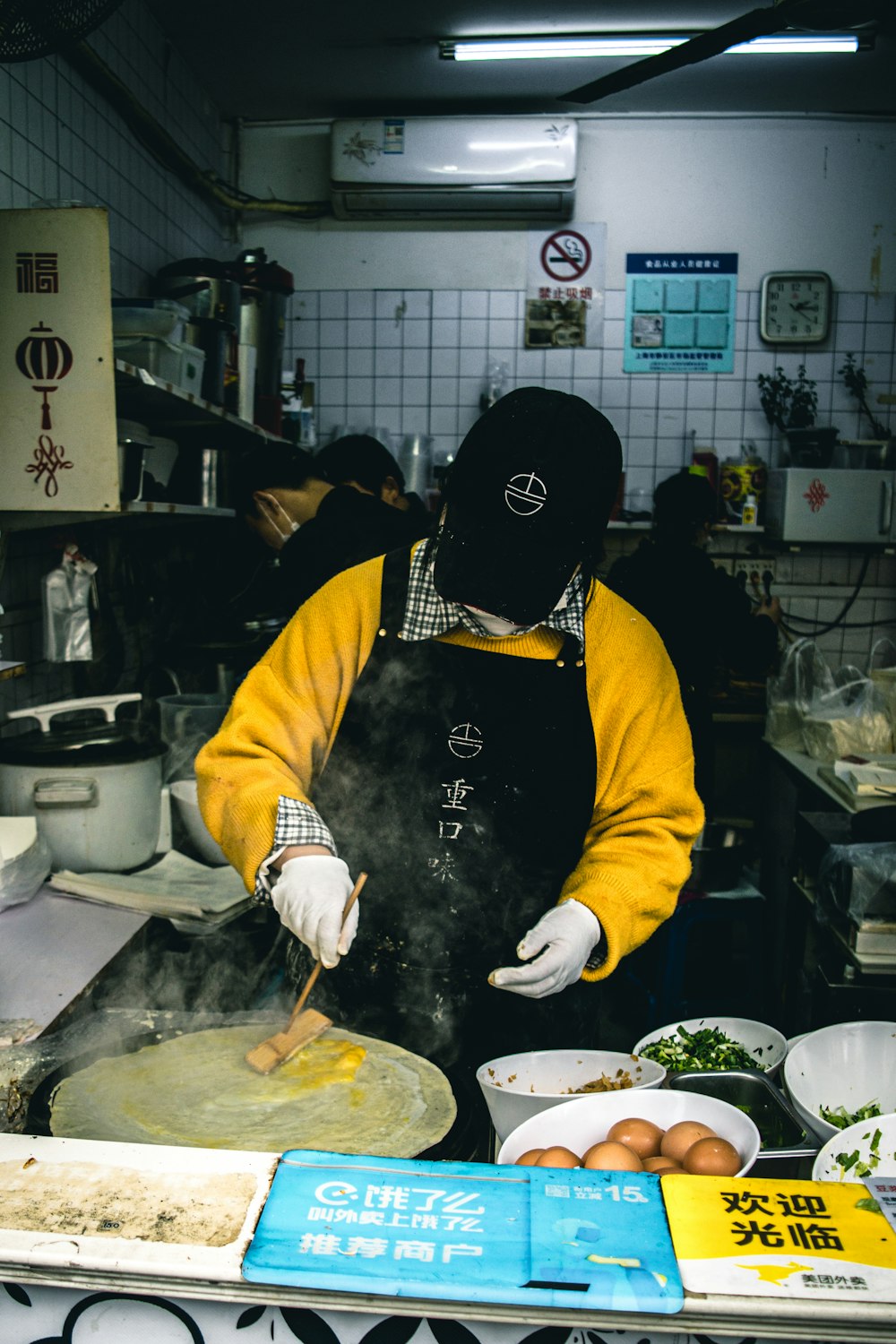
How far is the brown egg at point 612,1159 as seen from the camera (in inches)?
41.8

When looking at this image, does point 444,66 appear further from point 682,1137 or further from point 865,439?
point 682,1137

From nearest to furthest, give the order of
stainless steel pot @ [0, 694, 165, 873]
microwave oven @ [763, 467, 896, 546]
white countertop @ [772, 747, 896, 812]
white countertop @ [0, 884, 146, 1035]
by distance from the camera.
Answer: white countertop @ [0, 884, 146, 1035] → stainless steel pot @ [0, 694, 165, 873] → white countertop @ [772, 747, 896, 812] → microwave oven @ [763, 467, 896, 546]

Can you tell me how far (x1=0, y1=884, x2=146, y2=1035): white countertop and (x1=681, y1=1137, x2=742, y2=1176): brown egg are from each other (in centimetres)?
113

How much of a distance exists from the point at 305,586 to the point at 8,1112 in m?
1.61

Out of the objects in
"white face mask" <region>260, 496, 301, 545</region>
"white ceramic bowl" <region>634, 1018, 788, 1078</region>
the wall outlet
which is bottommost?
"white ceramic bowl" <region>634, 1018, 788, 1078</region>

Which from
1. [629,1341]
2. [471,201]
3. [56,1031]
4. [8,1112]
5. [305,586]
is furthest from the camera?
[471,201]

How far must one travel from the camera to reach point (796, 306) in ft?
16.6

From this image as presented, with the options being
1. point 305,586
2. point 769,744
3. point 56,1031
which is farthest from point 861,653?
point 56,1031

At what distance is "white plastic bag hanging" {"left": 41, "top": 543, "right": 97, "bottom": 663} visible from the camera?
2725 millimetres

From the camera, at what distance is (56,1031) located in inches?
68.7

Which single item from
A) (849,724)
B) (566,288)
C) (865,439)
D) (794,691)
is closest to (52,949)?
(849,724)

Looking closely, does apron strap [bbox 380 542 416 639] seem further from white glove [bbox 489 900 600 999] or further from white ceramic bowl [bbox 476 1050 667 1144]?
white ceramic bowl [bbox 476 1050 667 1144]

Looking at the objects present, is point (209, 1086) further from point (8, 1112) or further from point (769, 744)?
point (769, 744)

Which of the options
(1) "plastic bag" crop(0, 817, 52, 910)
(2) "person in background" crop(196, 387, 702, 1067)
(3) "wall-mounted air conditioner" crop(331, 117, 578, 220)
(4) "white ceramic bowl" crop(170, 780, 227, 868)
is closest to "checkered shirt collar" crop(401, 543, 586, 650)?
(2) "person in background" crop(196, 387, 702, 1067)
